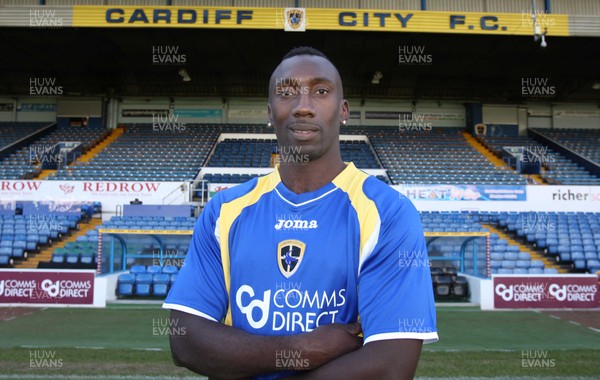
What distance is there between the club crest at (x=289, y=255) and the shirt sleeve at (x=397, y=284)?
0.71ft

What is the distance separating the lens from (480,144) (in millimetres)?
27219

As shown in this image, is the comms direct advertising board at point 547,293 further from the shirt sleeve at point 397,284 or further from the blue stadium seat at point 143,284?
the shirt sleeve at point 397,284

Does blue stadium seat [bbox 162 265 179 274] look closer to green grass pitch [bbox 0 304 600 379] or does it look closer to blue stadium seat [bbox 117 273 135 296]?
blue stadium seat [bbox 117 273 135 296]

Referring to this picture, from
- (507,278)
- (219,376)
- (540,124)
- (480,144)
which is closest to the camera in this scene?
(219,376)

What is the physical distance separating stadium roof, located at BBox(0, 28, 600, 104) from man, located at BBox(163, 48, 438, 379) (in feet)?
61.2

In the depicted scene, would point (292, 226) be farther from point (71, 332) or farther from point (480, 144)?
point (480, 144)

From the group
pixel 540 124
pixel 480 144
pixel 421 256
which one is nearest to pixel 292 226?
pixel 421 256

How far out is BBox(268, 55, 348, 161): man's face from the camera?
169 centimetres

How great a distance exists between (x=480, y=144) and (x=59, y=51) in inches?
887

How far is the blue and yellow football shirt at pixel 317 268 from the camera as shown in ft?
5.06

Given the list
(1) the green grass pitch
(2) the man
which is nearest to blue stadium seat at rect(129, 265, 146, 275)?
(1) the green grass pitch


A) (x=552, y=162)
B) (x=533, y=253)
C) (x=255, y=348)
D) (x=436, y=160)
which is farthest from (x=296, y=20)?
(x=255, y=348)

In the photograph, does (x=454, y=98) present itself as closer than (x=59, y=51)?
No

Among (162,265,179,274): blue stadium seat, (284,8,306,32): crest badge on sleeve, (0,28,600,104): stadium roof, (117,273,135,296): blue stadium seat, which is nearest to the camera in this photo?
(117,273,135,296): blue stadium seat
